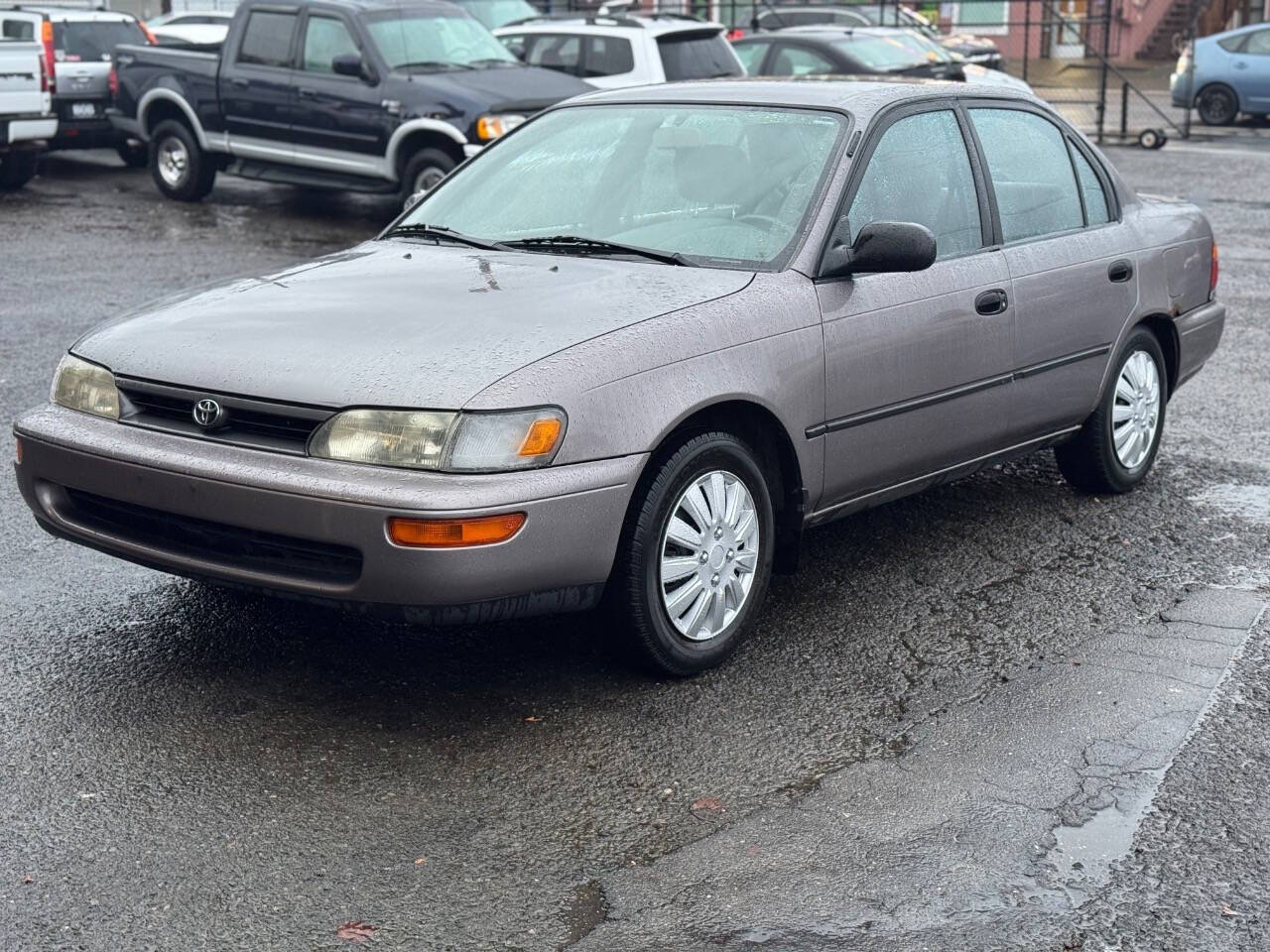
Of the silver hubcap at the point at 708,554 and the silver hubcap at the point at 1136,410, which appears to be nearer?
the silver hubcap at the point at 708,554

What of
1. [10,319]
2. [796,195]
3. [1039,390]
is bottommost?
[10,319]

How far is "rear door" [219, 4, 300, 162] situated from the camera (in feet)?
47.5

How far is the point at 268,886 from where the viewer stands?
140 inches

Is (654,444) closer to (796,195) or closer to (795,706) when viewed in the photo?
(795,706)

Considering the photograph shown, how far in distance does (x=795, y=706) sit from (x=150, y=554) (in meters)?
1.77

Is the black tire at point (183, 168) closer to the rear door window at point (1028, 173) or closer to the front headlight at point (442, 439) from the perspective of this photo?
the rear door window at point (1028, 173)

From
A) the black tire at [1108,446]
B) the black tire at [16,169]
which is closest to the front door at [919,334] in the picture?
the black tire at [1108,446]

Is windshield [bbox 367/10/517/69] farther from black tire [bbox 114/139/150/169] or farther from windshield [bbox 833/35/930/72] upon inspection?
black tire [bbox 114/139/150/169]

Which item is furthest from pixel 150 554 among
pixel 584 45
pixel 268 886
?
pixel 584 45

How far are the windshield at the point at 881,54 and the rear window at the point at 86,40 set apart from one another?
26.2ft

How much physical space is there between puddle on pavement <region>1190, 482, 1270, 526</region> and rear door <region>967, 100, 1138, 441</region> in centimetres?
71

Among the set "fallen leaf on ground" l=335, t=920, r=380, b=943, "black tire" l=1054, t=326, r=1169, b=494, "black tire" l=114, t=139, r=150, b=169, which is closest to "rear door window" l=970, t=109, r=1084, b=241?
"black tire" l=1054, t=326, r=1169, b=494

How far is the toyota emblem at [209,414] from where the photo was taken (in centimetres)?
438

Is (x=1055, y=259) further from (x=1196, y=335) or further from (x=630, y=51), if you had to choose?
(x=630, y=51)
